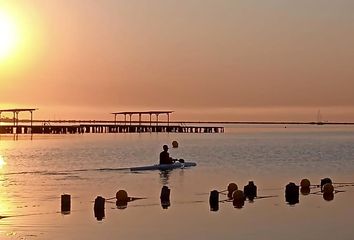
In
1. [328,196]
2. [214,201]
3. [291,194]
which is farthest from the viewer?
[328,196]

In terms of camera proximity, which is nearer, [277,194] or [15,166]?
[277,194]

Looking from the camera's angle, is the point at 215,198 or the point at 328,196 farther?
the point at 328,196

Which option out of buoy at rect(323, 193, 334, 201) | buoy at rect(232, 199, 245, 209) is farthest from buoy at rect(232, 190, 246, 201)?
buoy at rect(323, 193, 334, 201)

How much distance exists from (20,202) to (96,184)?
32.8 ft

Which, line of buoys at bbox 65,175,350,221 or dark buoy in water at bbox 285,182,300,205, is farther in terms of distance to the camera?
dark buoy in water at bbox 285,182,300,205

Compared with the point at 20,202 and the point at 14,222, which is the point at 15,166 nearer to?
the point at 20,202

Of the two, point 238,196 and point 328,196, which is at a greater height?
point 238,196

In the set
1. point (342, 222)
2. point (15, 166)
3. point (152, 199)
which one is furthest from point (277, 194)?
point (15, 166)

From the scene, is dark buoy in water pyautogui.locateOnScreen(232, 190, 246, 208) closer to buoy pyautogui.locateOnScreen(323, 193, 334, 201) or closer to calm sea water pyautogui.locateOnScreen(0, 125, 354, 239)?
calm sea water pyautogui.locateOnScreen(0, 125, 354, 239)

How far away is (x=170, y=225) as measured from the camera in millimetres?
27094

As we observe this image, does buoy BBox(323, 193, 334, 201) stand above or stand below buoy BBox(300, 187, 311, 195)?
below

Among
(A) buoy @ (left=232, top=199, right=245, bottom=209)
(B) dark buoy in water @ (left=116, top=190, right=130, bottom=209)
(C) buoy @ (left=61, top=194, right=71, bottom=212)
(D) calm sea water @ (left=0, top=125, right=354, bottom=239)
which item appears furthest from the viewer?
(B) dark buoy in water @ (left=116, top=190, right=130, bottom=209)

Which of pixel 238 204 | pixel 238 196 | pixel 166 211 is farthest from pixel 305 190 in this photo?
pixel 166 211

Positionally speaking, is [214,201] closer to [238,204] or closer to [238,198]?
[238,204]
